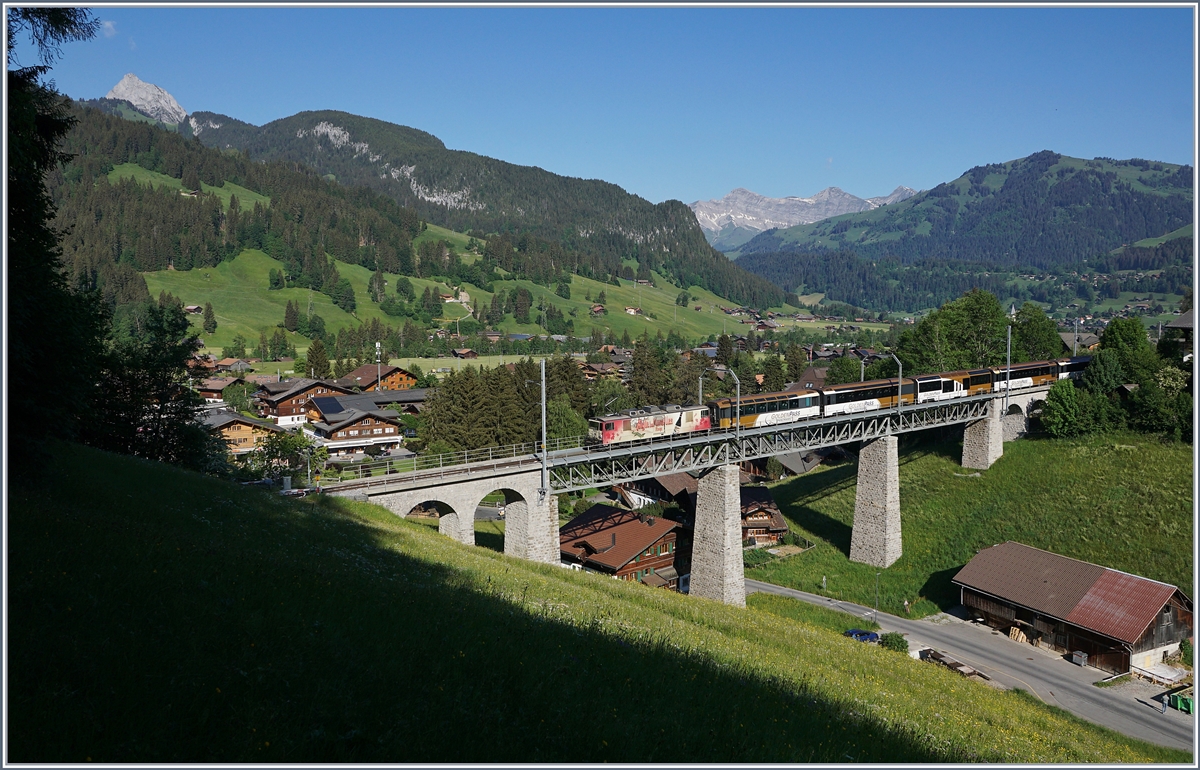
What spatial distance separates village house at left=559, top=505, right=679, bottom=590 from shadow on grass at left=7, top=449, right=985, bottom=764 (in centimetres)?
3428

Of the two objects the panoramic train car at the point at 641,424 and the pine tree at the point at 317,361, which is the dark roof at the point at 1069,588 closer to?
the panoramic train car at the point at 641,424

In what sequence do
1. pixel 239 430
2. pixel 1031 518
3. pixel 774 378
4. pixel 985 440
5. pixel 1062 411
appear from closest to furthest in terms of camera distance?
pixel 1031 518, pixel 1062 411, pixel 985 440, pixel 239 430, pixel 774 378

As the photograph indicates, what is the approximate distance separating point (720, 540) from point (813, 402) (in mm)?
13931

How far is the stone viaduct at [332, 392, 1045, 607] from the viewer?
39.2m

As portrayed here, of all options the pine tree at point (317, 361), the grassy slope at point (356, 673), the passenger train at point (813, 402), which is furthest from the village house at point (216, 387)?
the grassy slope at point (356, 673)

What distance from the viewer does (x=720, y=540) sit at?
43844mm

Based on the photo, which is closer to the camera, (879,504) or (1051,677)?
(1051,677)

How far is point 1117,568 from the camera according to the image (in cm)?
4434

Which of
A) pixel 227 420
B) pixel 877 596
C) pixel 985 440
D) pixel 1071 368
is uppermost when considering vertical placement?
pixel 1071 368

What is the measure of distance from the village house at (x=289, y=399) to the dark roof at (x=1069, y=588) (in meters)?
88.4

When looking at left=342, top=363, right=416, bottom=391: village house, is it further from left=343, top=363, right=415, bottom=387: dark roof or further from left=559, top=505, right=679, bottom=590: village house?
left=559, top=505, right=679, bottom=590: village house

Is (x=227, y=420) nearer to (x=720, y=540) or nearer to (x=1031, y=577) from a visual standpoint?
(x=720, y=540)

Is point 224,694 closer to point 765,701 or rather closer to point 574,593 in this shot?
point 765,701

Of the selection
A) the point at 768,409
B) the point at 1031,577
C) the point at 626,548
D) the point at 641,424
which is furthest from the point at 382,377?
the point at 1031,577
